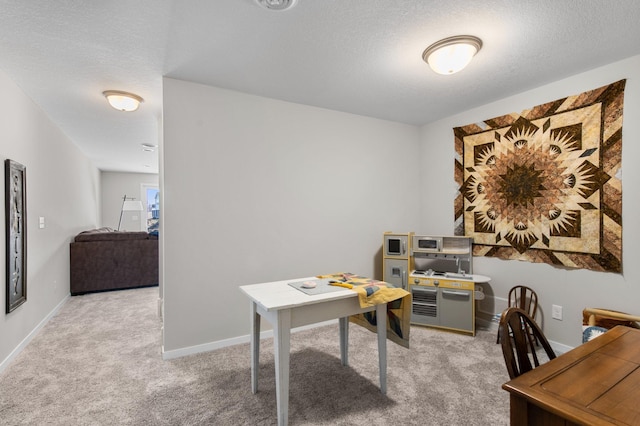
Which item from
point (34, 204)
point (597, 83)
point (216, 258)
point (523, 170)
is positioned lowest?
point (216, 258)

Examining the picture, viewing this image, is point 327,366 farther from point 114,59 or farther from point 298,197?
point 114,59

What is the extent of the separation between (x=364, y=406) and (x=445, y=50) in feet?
7.99

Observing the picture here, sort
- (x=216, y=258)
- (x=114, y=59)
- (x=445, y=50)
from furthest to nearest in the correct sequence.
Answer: (x=216, y=258) → (x=114, y=59) → (x=445, y=50)

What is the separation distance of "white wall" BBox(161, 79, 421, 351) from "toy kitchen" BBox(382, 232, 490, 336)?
1.34ft

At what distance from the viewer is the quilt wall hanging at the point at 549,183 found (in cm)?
251

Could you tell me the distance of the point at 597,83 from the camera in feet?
8.45

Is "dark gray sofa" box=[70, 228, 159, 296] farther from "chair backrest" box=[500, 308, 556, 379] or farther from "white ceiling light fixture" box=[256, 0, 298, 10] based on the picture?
"chair backrest" box=[500, 308, 556, 379]

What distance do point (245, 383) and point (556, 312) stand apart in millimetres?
2777

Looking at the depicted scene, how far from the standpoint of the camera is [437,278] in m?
3.28

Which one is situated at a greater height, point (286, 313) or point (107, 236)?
point (107, 236)

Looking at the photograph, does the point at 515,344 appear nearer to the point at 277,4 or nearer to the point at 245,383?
the point at 245,383

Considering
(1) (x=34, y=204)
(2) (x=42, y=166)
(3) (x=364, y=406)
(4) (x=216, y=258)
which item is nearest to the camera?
(3) (x=364, y=406)

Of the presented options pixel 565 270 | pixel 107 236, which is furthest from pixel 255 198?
pixel 107 236

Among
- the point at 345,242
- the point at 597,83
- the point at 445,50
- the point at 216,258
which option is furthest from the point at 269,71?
the point at 597,83
